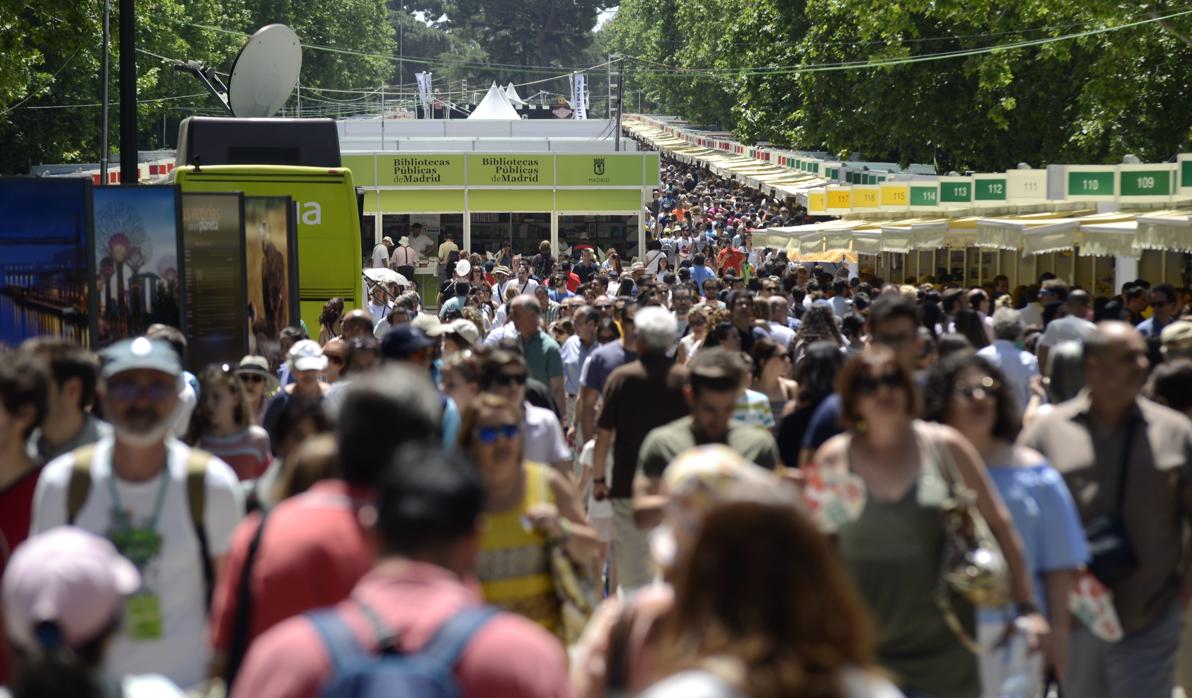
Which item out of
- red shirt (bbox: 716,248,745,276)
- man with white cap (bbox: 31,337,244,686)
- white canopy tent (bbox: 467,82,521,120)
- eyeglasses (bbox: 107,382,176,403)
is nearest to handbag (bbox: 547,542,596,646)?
man with white cap (bbox: 31,337,244,686)

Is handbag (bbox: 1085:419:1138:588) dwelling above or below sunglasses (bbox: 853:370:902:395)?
below

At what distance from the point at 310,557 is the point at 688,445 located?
2.63 m

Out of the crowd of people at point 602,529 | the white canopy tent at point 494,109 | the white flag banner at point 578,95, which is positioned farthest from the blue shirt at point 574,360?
the white flag banner at point 578,95

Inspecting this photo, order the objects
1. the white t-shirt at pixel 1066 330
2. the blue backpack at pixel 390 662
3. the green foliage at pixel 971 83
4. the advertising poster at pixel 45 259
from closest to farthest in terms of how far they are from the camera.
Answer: the blue backpack at pixel 390 662 → the advertising poster at pixel 45 259 → the white t-shirt at pixel 1066 330 → the green foliage at pixel 971 83

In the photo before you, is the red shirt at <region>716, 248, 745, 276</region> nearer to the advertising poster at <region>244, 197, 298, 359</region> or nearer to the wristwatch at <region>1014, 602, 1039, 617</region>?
the advertising poster at <region>244, 197, 298, 359</region>

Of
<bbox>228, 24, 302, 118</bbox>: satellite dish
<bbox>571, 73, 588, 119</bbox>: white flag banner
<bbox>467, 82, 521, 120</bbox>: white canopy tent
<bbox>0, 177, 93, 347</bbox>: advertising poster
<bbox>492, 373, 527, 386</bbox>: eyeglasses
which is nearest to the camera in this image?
<bbox>492, 373, 527, 386</bbox>: eyeglasses

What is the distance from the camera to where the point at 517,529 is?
5078mm

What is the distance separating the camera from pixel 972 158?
42.1 metres

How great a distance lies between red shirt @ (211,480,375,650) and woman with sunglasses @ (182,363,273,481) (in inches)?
112

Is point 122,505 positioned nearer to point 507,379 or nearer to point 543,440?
point 507,379

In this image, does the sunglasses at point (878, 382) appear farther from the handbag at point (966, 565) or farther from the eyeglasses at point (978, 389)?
the eyeglasses at point (978, 389)

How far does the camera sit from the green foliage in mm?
30641

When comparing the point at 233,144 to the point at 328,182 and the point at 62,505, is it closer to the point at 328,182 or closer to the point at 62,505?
the point at 328,182

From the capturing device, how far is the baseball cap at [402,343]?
7383 millimetres
